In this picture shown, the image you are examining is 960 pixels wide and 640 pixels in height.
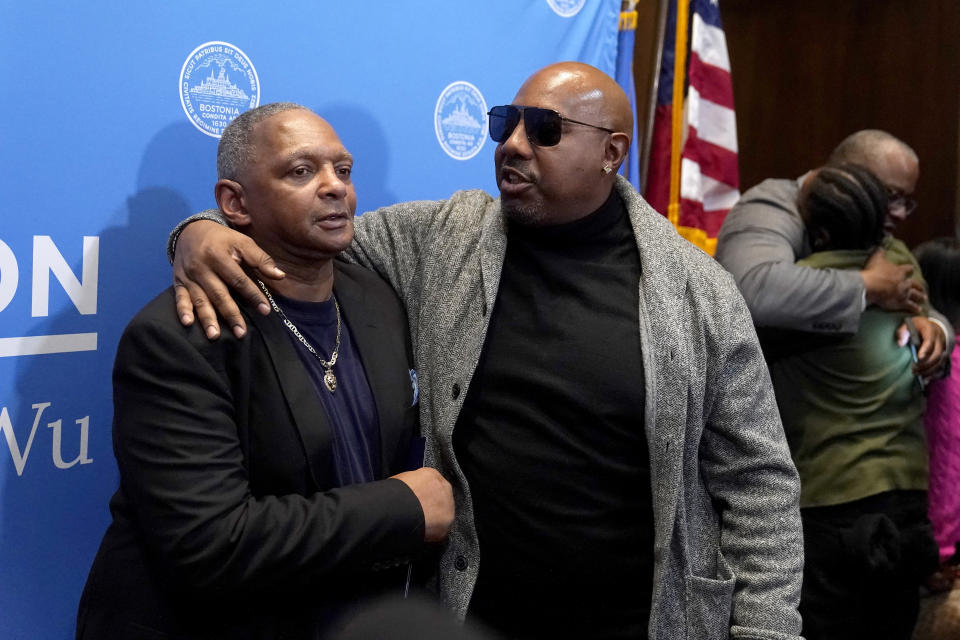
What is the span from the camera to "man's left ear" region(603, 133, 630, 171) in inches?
80.8

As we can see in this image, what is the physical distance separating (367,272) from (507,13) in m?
1.19

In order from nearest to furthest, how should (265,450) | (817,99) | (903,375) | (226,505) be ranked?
(226,505) < (265,450) < (903,375) < (817,99)

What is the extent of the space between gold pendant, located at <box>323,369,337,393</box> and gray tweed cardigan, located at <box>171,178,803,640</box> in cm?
25

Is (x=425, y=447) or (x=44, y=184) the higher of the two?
(x=44, y=184)

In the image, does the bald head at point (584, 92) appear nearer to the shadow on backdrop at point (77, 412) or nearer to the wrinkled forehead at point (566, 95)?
the wrinkled forehead at point (566, 95)

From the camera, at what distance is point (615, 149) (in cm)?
207

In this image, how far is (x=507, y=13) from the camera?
9.13 ft

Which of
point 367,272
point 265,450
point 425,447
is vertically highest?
point 367,272

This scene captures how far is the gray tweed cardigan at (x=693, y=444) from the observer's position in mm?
1849

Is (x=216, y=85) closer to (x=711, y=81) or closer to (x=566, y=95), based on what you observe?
(x=566, y=95)

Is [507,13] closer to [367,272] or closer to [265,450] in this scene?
[367,272]

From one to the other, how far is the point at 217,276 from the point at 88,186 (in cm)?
54

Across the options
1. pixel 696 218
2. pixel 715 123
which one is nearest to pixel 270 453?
pixel 696 218

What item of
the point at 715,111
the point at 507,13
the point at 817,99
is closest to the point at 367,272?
the point at 507,13
